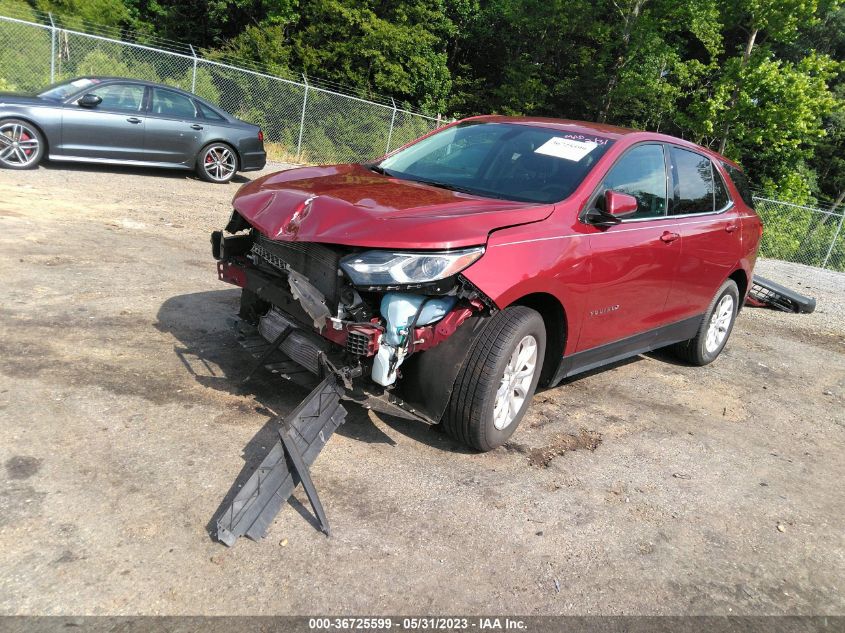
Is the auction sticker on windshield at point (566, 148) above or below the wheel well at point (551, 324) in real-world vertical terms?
above

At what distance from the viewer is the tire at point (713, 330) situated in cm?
596

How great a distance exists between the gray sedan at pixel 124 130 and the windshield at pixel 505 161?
24.5 ft

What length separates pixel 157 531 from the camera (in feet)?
9.13

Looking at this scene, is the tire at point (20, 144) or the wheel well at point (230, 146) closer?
the tire at point (20, 144)

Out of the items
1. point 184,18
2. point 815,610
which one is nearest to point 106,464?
point 815,610

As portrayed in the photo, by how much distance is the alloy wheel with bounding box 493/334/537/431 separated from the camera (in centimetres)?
378

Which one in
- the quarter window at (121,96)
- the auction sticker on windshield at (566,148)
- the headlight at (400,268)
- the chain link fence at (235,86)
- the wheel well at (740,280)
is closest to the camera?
the headlight at (400,268)

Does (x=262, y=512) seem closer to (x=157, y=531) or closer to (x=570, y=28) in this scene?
(x=157, y=531)

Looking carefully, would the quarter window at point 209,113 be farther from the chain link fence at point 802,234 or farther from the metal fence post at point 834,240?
the metal fence post at point 834,240

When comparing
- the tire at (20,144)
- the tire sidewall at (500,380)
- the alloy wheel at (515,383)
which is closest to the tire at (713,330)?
the tire sidewall at (500,380)

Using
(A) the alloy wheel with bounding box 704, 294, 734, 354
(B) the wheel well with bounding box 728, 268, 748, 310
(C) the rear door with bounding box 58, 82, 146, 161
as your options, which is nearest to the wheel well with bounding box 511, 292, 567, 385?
(A) the alloy wheel with bounding box 704, 294, 734, 354

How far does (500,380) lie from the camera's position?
3.60 m

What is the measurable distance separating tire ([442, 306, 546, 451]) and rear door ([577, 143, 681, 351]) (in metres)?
0.66

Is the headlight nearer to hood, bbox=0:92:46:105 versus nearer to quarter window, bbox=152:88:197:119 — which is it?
hood, bbox=0:92:46:105
